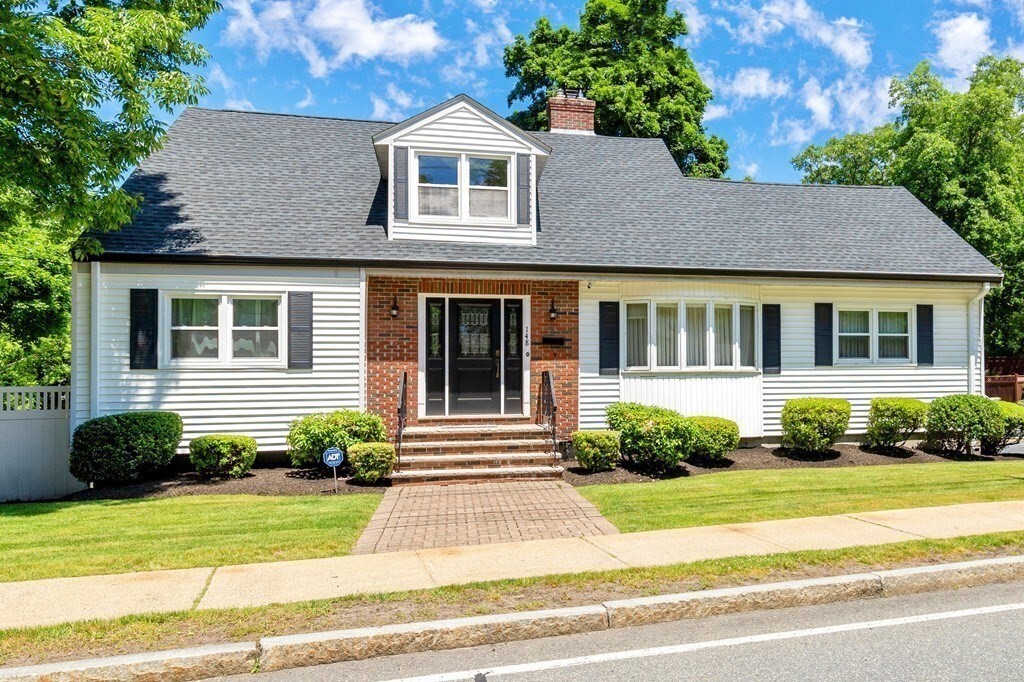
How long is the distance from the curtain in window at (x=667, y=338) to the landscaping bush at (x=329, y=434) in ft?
17.9

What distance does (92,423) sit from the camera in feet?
32.6

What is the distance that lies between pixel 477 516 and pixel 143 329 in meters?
6.68

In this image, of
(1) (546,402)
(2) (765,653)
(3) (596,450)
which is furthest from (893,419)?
(2) (765,653)

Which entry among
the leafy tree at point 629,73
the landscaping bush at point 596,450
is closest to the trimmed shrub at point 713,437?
the landscaping bush at point 596,450

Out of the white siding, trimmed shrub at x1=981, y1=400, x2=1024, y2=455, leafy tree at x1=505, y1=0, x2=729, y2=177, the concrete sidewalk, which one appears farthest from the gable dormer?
leafy tree at x1=505, y1=0, x2=729, y2=177

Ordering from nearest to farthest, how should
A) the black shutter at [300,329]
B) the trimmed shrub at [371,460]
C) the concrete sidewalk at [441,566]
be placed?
the concrete sidewalk at [441,566] → the trimmed shrub at [371,460] → the black shutter at [300,329]

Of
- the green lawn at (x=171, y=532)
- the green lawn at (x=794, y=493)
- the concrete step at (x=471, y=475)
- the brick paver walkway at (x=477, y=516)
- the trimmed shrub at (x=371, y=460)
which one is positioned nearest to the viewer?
the green lawn at (x=171, y=532)

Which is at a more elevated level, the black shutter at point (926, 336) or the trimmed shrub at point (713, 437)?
the black shutter at point (926, 336)

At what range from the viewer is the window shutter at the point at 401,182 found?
12.0 metres

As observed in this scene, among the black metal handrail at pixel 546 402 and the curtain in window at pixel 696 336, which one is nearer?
the black metal handrail at pixel 546 402

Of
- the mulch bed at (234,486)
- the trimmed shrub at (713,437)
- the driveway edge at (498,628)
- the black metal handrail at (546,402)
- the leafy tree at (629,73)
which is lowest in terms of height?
the mulch bed at (234,486)

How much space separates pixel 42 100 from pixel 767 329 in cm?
1248

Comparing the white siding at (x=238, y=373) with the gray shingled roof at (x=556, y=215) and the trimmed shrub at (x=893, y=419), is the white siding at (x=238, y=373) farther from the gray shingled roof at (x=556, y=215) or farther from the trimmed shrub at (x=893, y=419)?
the trimmed shrub at (x=893, y=419)

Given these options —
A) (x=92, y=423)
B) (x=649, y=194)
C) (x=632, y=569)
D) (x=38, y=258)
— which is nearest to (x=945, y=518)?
(x=632, y=569)
